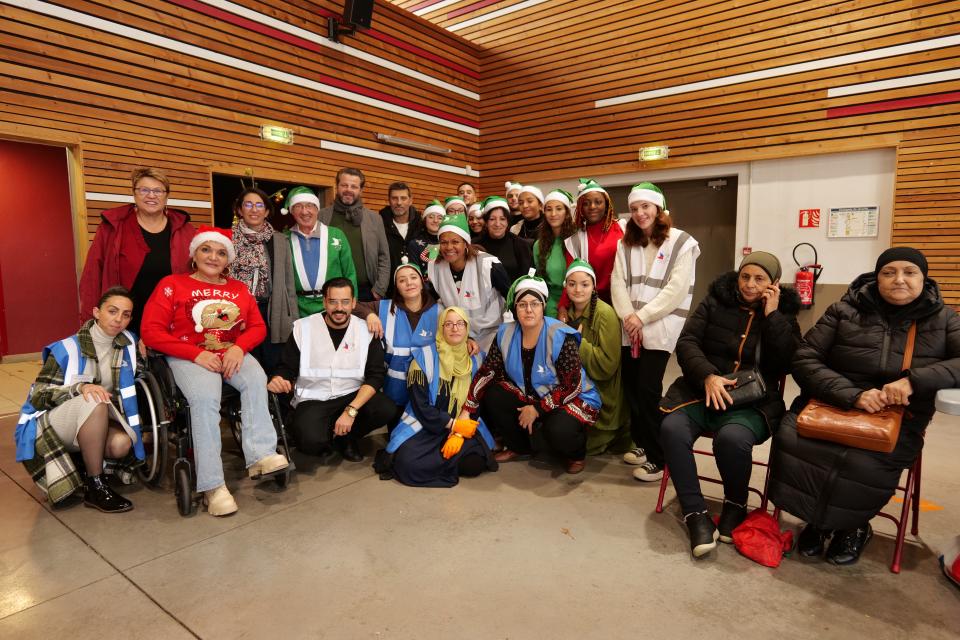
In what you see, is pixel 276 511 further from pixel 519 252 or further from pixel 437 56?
pixel 437 56

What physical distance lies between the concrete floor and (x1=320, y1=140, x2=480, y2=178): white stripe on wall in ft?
14.8

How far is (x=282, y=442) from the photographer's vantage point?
300 centimetres

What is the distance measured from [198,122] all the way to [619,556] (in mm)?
5129

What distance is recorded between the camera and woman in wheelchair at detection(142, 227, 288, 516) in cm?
255

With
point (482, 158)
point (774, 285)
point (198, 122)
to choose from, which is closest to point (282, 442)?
point (774, 285)

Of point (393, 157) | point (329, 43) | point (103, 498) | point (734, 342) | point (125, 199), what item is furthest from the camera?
point (393, 157)

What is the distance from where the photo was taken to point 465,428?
9.67 ft

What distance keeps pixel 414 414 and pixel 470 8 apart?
7.00 metres

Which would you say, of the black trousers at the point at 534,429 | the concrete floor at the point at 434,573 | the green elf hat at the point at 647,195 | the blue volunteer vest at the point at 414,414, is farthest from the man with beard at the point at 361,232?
the green elf hat at the point at 647,195

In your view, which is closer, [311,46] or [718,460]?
[718,460]

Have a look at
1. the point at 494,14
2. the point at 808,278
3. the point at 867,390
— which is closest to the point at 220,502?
the point at 867,390

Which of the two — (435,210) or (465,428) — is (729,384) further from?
(435,210)

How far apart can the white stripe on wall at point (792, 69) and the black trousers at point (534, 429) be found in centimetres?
498

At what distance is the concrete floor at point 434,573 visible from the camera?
1.76m
